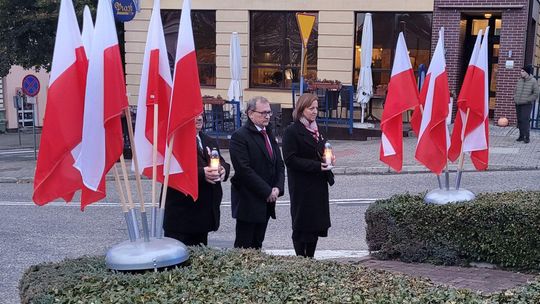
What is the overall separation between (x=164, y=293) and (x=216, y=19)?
1919cm

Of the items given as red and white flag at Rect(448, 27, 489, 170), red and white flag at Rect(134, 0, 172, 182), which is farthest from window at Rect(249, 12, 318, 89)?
red and white flag at Rect(134, 0, 172, 182)

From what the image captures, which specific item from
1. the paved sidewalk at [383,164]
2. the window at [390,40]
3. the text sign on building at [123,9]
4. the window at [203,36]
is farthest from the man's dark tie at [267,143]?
the window at [203,36]

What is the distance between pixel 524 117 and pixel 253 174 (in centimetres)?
1185

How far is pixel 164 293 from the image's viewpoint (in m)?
3.45

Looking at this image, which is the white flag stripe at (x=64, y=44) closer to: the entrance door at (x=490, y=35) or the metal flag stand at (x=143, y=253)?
the metal flag stand at (x=143, y=253)

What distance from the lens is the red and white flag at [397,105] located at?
6316 millimetres

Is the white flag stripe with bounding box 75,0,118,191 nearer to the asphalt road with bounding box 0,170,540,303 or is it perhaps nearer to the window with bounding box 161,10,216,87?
the asphalt road with bounding box 0,170,540,303

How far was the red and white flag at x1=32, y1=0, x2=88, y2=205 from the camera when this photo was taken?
3729 millimetres

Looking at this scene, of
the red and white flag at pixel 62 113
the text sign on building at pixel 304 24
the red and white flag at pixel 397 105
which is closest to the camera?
the red and white flag at pixel 62 113

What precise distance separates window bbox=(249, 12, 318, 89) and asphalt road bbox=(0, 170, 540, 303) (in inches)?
333

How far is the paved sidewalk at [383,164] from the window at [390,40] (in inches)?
126

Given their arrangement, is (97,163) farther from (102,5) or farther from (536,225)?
(536,225)

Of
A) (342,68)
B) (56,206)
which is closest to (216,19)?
(342,68)

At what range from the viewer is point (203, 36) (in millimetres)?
22406
